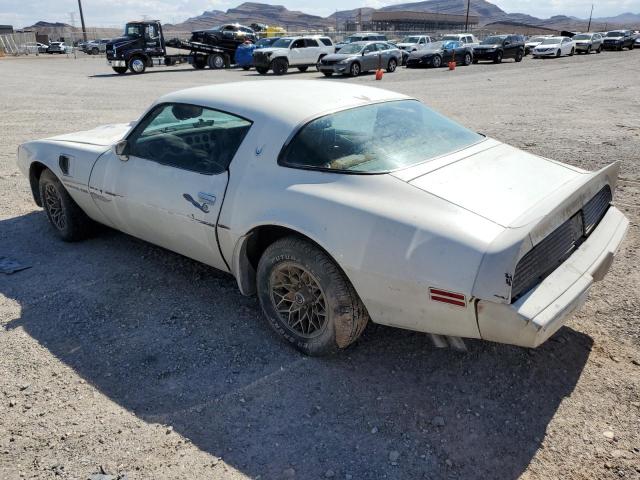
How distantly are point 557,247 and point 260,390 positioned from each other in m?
1.70

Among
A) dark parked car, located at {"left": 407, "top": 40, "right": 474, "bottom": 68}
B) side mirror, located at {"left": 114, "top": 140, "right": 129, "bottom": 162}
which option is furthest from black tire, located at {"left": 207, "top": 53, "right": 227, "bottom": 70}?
side mirror, located at {"left": 114, "top": 140, "right": 129, "bottom": 162}

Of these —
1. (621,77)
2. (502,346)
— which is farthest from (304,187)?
(621,77)

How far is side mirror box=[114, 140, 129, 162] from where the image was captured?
3.86m

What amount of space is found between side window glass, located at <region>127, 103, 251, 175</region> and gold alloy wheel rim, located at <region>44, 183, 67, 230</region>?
4.08 ft

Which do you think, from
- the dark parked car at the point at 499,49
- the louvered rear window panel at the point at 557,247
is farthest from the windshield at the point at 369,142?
the dark parked car at the point at 499,49

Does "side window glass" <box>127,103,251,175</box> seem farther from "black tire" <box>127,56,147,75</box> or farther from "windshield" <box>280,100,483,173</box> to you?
"black tire" <box>127,56,147,75</box>

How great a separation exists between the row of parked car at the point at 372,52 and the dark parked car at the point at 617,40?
8732 millimetres

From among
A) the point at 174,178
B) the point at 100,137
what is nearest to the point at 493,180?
the point at 174,178

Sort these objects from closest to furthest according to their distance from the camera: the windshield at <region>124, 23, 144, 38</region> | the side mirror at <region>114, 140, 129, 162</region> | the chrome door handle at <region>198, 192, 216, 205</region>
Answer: the chrome door handle at <region>198, 192, 216, 205</region> < the side mirror at <region>114, 140, 129, 162</region> < the windshield at <region>124, 23, 144, 38</region>

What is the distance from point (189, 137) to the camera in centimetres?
373

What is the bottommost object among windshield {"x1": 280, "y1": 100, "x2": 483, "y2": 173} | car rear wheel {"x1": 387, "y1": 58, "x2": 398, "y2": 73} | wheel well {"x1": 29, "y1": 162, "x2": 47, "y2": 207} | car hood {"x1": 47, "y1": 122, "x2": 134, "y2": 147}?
car rear wheel {"x1": 387, "y1": 58, "x2": 398, "y2": 73}

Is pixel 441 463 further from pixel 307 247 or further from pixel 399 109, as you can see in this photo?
pixel 399 109

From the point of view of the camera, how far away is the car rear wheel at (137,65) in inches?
1021

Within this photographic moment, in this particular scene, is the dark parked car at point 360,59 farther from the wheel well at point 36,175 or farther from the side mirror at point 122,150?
the side mirror at point 122,150
